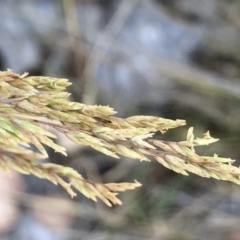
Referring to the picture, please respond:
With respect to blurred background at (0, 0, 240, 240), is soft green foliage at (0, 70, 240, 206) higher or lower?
higher

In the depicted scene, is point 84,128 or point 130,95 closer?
point 84,128

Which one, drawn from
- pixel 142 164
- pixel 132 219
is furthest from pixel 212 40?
pixel 132 219

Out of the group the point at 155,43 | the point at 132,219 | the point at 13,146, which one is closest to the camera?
the point at 13,146

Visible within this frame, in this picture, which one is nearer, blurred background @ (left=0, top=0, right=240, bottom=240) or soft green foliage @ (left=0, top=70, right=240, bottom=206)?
soft green foliage @ (left=0, top=70, right=240, bottom=206)

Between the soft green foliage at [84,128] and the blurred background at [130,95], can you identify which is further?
the blurred background at [130,95]

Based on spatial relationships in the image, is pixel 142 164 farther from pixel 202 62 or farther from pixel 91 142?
pixel 91 142

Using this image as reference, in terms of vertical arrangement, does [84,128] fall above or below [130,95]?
above

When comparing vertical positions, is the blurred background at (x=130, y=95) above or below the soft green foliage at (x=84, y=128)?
below

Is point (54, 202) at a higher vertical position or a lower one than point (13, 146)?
lower
